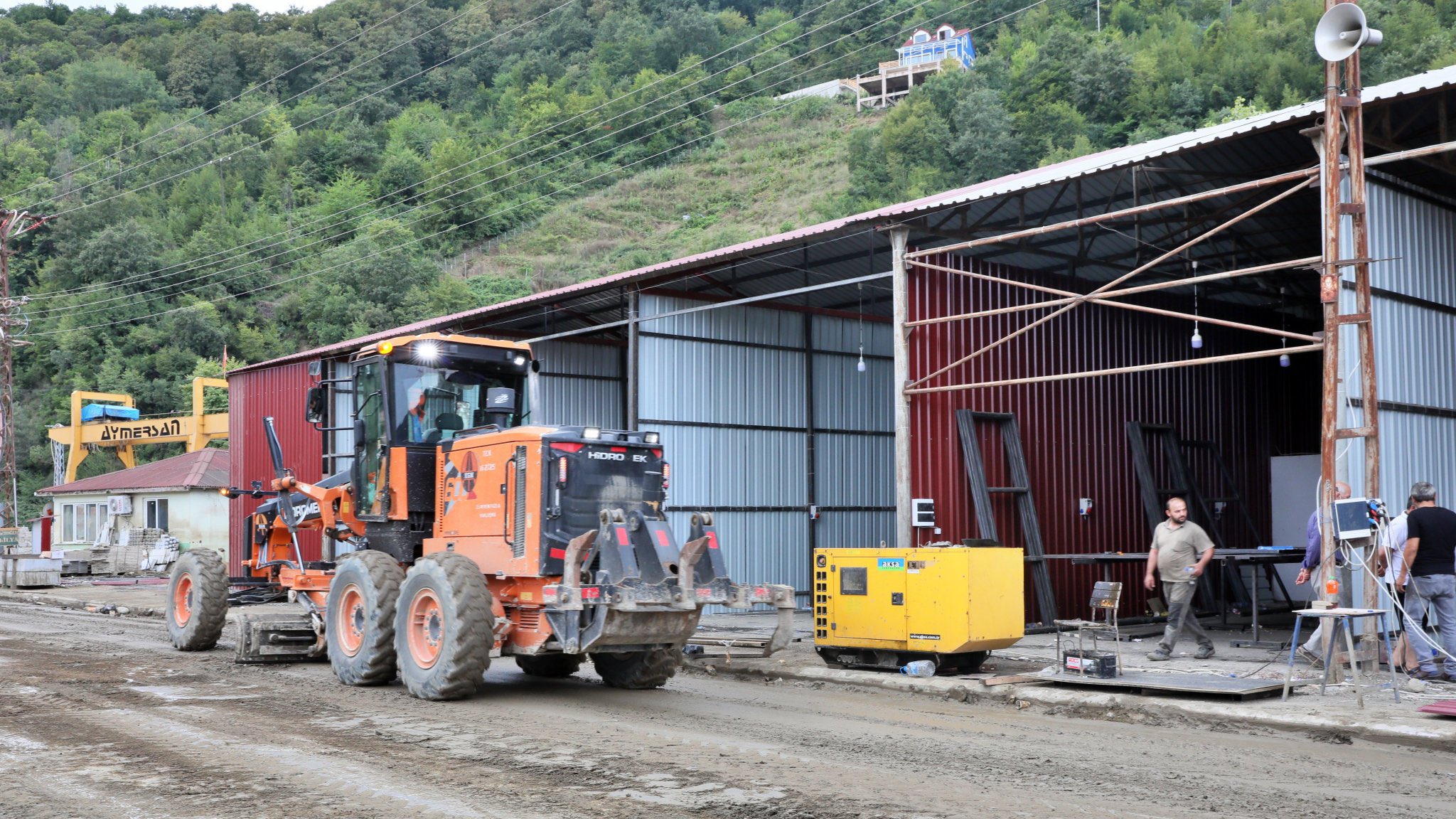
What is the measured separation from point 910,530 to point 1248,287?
9.60m

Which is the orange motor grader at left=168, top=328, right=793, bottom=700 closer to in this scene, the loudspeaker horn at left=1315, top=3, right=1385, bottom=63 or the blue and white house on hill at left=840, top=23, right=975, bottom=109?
the loudspeaker horn at left=1315, top=3, right=1385, bottom=63

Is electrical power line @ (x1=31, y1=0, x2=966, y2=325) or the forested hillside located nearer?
the forested hillside

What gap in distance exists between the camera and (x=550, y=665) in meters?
12.5

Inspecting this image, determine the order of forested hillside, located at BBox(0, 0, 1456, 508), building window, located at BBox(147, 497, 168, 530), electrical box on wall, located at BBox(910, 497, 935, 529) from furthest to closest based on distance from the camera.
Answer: forested hillside, located at BBox(0, 0, 1456, 508) < building window, located at BBox(147, 497, 168, 530) < electrical box on wall, located at BBox(910, 497, 935, 529)

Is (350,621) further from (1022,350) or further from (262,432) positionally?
(262,432)

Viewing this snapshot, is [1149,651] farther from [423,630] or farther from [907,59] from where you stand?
[907,59]

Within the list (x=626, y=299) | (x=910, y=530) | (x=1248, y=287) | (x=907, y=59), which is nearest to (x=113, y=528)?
(x=626, y=299)

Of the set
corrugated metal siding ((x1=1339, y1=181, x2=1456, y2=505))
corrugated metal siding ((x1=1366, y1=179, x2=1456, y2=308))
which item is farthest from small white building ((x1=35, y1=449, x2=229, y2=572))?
corrugated metal siding ((x1=1366, y1=179, x2=1456, y2=308))

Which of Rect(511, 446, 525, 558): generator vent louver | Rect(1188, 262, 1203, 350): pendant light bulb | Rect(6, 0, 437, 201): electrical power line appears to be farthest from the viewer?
Rect(6, 0, 437, 201): electrical power line

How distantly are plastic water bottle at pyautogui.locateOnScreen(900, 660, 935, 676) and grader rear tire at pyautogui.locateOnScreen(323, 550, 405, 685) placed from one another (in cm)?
494

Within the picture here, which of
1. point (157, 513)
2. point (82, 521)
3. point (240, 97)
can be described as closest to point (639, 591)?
point (157, 513)

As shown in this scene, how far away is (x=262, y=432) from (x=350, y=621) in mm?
17450

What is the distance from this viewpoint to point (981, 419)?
712 inches

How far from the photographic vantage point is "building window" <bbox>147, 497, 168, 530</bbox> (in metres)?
37.2
